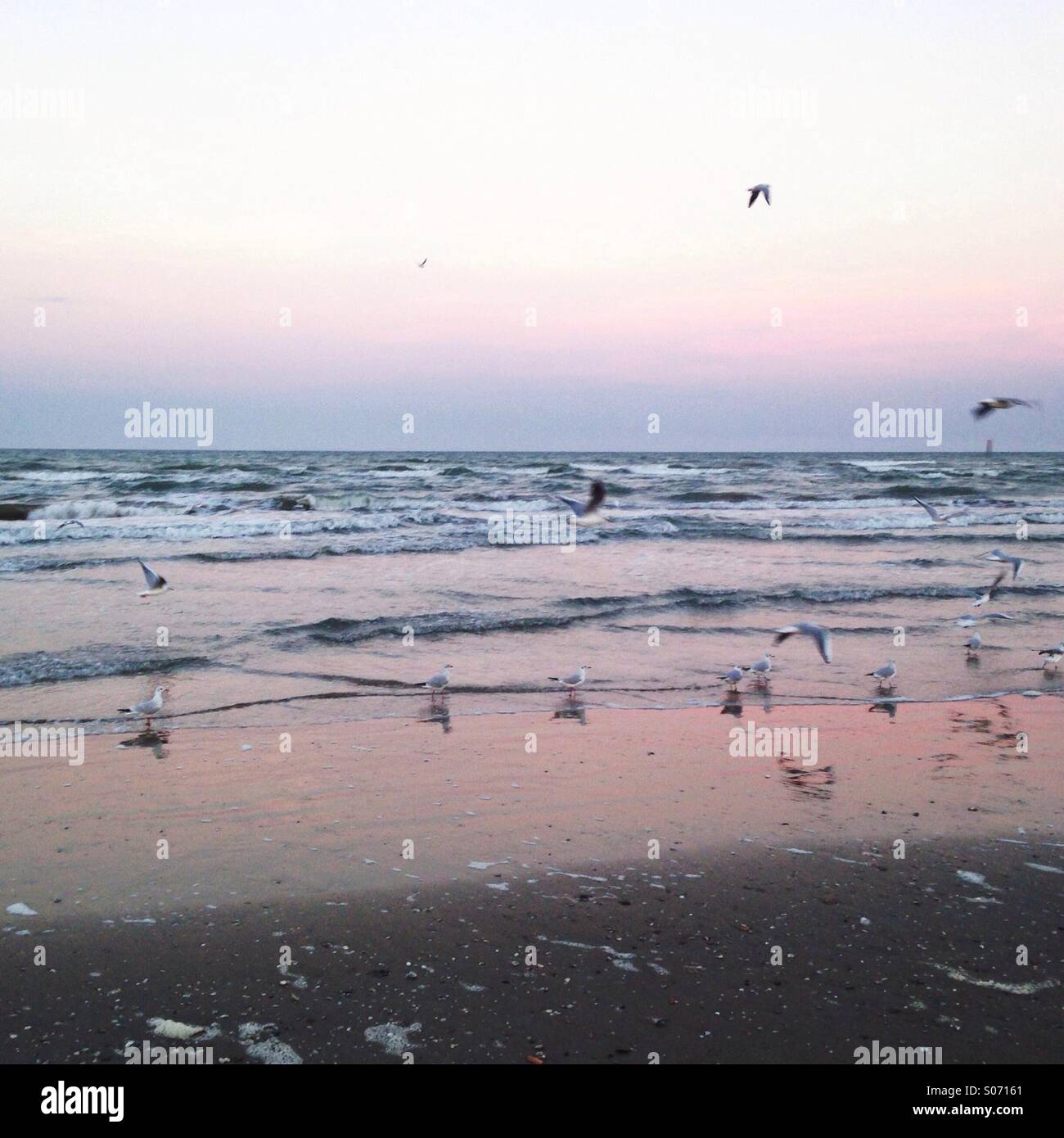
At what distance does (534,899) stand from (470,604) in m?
8.69

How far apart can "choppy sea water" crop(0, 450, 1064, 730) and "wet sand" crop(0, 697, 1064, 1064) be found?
1.67 metres

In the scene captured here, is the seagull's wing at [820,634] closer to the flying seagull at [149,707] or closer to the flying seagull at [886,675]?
the flying seagull at [886,675]

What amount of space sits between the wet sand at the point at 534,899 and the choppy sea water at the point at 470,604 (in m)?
1.67

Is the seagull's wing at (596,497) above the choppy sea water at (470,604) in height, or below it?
above

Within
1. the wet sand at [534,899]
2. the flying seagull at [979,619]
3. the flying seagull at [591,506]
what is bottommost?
the wet sand at [534,899]

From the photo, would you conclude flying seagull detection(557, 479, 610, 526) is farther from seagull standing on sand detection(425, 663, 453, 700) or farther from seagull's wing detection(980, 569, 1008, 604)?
seagull's wing detection(980, 569, 1008, 604)

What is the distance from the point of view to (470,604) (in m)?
12.8

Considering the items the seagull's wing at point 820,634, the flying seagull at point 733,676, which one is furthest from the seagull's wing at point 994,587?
the seagull's wing at point 820,634

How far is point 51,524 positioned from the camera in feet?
79.5

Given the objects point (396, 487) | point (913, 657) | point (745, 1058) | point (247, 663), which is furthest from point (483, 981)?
point (396, 487)

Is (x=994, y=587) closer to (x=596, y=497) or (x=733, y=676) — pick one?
(x=733, y=676)

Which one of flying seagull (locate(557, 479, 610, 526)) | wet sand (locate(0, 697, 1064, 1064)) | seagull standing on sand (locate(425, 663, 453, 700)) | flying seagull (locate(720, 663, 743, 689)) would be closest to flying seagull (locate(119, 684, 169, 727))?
wet sand (locate(0, 697, 1064, 1064))

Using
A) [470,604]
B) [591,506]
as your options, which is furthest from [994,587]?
[591,506]

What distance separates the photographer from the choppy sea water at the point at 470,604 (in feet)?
28.1
